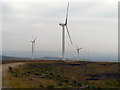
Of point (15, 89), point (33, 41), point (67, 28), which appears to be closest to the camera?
point (15, 89)

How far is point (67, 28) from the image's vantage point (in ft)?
300

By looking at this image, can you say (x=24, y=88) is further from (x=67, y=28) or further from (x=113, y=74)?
(x=67, y=28)

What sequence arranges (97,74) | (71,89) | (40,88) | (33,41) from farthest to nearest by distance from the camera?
(33,41) < (97,74) < (71,89) < (40,88)

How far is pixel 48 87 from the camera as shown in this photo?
40.9 meters

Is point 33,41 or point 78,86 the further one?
point 33,41

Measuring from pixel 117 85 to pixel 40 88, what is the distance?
69.6ft

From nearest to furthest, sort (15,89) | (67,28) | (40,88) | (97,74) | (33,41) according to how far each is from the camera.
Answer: (15,89) < (40,88) < (97,74) < (67,28) < (33,41)

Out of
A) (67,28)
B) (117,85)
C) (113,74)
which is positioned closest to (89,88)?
(117,85)

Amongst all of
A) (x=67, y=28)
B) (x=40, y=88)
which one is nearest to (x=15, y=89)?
(x=40, y=88)

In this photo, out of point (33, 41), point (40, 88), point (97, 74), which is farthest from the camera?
point (33, 41)

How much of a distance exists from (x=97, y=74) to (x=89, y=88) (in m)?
22.0

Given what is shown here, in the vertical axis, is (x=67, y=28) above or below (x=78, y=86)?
above

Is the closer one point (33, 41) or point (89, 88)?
point (89, 88)

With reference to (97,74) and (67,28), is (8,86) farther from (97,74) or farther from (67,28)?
(67,28)
